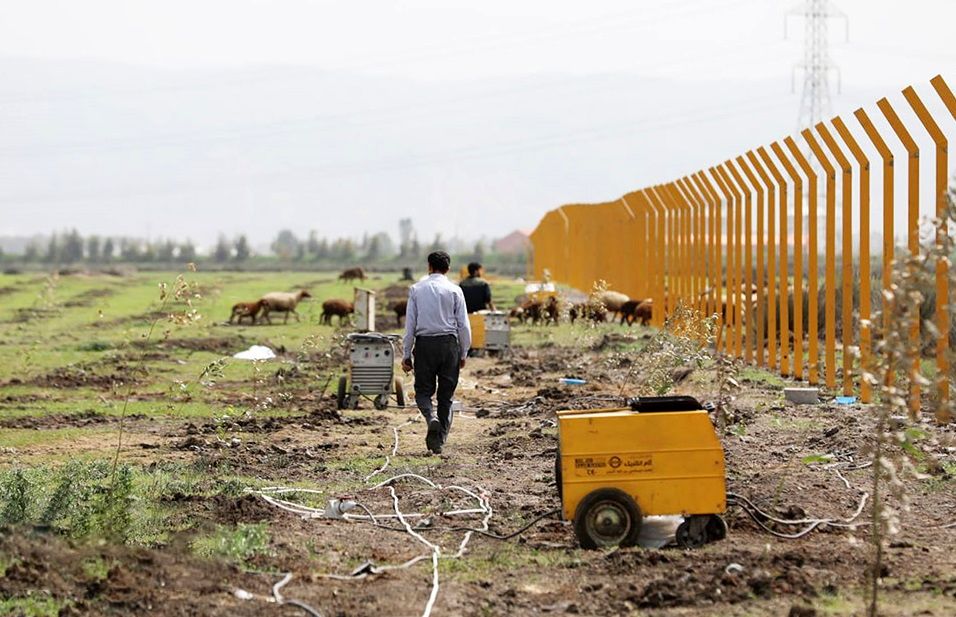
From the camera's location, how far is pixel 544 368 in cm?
2017

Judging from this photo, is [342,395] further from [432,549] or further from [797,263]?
[432,549]

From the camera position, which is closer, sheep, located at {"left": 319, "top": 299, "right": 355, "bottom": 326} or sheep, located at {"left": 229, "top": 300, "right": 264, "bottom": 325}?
sheep, located at {"left": 319, "top": 299, "right": 355, "bottom": 326}

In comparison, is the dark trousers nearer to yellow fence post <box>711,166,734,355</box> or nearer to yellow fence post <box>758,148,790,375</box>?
yellow fence post <box>758,148,790,375</box>

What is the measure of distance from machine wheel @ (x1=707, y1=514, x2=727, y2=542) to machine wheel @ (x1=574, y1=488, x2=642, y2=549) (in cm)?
40

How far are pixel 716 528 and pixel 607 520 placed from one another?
0.61 meters

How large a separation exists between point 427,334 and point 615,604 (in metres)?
5.88

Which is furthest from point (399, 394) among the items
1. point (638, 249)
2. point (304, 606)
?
point (638, 249)

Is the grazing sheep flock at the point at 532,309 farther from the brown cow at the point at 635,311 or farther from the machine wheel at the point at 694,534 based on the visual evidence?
the machine wheel at the point at 694,534

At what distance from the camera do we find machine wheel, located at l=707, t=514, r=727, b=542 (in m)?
A: 8.07

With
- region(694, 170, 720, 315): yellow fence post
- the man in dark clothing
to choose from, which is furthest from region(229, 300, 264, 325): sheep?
region(694, 170, 720, 315): yellow fence post

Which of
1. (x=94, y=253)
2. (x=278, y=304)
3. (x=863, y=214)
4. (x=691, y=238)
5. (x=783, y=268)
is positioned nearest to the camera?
(x=863, y=214)

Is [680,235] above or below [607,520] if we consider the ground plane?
above

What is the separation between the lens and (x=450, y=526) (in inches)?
342

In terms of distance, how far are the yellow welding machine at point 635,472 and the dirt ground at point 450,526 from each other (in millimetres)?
197
